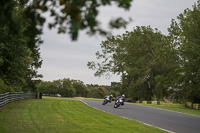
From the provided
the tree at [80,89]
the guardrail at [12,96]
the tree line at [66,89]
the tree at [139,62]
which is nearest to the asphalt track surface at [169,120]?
the guardrail at [12,96]

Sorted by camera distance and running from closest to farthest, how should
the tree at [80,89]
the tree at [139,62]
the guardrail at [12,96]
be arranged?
the guardrail at [12,96] → the tree at [139,62] → the tree at [80,89]

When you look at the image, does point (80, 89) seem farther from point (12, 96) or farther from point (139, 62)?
point (12, 96)

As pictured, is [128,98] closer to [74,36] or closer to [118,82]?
[118,82]

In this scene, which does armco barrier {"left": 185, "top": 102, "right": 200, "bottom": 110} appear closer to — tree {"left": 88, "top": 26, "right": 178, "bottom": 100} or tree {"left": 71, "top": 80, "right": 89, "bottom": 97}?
tree {"left": 88, "top": 26, "right": 178, "bottom": 100}

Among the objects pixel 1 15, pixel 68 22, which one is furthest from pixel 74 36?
pixel 1 15

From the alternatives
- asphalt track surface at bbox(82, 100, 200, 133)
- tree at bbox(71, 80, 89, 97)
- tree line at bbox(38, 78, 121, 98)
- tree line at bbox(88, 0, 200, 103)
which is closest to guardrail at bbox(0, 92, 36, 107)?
asphalt track surface at bbox(82, 100, 200, 133)

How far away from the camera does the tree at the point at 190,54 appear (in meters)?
36.4

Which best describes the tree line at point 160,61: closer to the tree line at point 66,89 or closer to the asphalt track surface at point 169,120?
the asphalt track surface at point 169,120

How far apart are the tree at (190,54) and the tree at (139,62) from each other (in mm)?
16280

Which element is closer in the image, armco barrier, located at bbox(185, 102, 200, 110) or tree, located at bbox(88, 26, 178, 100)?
armco barrier, located at bbox(185, 102, 200, 110)

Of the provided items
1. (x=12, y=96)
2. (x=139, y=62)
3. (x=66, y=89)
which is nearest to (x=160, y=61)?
(x=139, y=62)

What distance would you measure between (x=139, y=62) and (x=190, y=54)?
24852 mm

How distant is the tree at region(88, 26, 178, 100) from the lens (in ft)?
195

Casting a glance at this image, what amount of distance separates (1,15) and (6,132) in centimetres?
767
